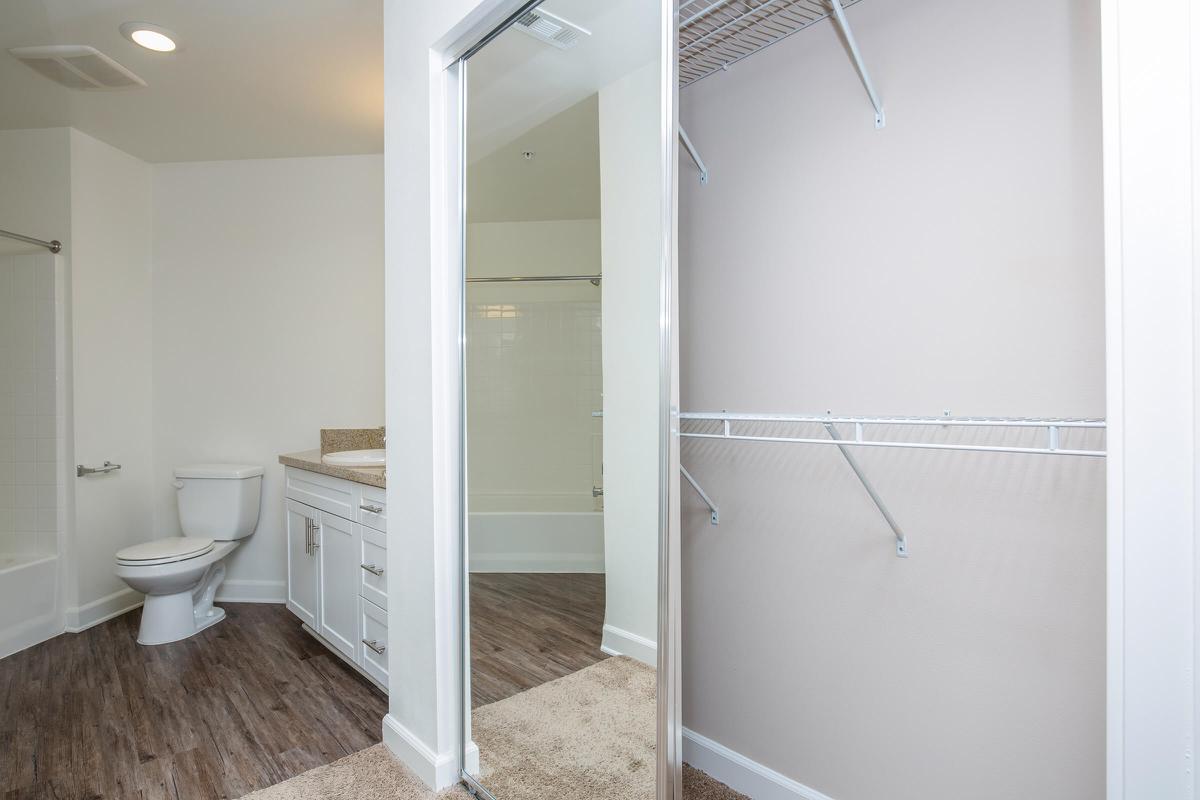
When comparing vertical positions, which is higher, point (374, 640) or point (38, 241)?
point (38, 241)

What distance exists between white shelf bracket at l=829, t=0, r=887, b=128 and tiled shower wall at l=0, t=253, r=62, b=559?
3661mm

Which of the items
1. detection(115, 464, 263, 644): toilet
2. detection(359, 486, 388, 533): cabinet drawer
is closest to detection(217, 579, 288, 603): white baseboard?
detection(115, 464, 263, 644): toilet

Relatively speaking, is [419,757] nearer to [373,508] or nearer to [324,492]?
[373,508]

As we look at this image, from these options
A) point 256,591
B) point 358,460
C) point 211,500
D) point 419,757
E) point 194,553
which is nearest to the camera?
point 419,757

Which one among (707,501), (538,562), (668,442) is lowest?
(538,562)

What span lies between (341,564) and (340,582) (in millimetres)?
79

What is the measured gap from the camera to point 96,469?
3346 mm

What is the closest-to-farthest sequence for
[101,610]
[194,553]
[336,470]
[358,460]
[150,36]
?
[150,36], [336,470], [358,460], [194,553], [101,610]

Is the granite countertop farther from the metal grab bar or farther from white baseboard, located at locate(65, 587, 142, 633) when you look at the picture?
white baseboard, located at locate(65, 587, 142, 633)

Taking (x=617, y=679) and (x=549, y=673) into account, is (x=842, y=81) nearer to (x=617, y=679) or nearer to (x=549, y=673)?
(x=617, y=679)

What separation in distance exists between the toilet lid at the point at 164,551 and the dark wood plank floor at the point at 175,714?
416 millimetres

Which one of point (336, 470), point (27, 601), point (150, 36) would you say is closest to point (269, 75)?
point (150, 36)

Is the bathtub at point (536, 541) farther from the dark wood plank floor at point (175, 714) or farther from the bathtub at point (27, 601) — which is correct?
the bathtub at point (27, 601)

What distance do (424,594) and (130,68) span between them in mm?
2452
